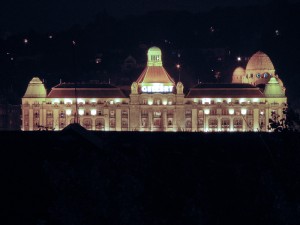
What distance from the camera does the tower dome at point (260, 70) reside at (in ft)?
559

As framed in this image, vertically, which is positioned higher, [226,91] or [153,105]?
[226,91]

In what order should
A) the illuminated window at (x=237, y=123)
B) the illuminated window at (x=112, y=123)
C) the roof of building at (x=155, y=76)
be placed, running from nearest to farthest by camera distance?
the illuminated window at (x=237, y=123)
the illuminated window at (x=112, y=123)
the roof of building at (x=155, y=76)

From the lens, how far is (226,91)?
6225 inches

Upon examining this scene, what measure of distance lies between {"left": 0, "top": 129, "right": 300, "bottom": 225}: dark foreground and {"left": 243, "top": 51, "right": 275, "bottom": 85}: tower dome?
4449 inches

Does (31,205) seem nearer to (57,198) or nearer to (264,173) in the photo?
(57,198)

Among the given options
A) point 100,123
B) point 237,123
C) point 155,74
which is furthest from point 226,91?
point 100,123

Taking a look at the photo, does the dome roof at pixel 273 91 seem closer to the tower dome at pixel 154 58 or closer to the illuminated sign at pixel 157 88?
the illuminated sign at pixel 157 88

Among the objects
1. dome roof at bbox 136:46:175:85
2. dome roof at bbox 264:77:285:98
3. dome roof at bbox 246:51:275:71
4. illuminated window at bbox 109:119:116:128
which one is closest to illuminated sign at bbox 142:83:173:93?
dome roof at bbox 136:46:175:85

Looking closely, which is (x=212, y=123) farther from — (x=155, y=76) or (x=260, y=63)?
(x=260, y=63)

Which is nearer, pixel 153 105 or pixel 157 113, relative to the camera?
pixel 157 113

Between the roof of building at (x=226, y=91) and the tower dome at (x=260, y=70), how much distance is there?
10.9 meters

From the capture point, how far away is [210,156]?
192 ft

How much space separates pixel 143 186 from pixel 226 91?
10656 cm

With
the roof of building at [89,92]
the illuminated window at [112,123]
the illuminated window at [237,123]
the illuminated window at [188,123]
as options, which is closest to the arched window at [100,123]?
the illuminated window at [112,123]
